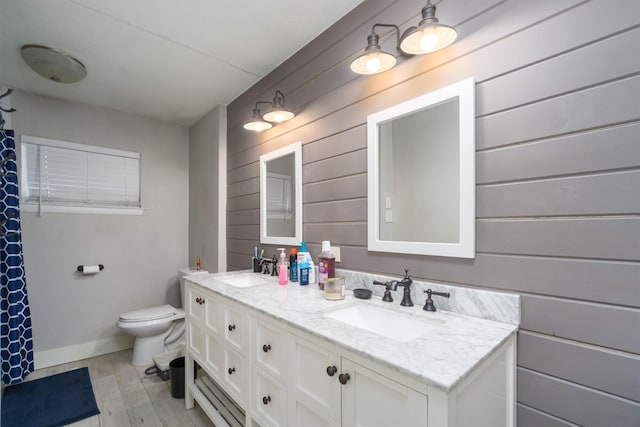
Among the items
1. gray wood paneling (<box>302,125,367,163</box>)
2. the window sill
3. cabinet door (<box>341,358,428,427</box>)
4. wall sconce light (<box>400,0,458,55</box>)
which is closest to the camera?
cabinet door (<box>341,358,428,427</box>)

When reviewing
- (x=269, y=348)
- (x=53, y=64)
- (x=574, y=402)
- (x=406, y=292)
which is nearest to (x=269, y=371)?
(x=269, y=348)

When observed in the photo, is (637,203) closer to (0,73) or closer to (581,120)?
(581,120)

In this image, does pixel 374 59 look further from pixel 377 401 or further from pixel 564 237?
pixel 377 401

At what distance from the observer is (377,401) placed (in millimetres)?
785

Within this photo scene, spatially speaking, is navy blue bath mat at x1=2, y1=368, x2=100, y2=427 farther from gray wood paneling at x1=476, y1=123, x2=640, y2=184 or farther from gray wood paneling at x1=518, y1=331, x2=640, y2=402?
gray wood paneling at x1=476, y1=123, x2=640, y2=184

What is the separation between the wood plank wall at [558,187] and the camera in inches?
31.8

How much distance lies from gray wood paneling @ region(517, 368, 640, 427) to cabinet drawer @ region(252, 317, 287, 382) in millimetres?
861

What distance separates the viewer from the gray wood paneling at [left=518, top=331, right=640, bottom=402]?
2.62 ft

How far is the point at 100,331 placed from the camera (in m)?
2.77

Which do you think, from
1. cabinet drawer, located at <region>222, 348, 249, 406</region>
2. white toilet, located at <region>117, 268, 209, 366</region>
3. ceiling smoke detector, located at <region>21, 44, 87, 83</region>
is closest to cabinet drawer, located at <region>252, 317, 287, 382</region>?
cabinet drawer, located at <region>222, 348, 249, 406</region>

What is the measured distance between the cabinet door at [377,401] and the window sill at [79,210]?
2.99 m

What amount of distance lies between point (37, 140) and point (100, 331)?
73.7 inches

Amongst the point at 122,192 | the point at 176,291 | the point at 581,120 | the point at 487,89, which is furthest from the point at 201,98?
the point at 581,120

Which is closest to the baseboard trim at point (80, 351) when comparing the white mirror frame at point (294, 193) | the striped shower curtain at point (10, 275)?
the striped shower curtain at point (10, 275)
